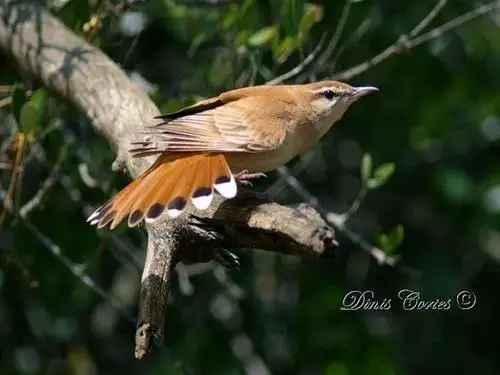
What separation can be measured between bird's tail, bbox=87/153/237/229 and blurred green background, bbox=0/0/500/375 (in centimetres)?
68

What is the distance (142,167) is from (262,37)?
744 millimetres

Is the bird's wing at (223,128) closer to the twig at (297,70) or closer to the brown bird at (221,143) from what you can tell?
the brown bird at (221,143)

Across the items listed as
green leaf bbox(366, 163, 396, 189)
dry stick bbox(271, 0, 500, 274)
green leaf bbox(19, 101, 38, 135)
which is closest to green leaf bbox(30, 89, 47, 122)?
green leaf bbox(19, 101, 38, 135)

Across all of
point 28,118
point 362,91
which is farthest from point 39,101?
point 362,91

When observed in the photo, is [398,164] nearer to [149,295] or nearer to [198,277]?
[198,277]

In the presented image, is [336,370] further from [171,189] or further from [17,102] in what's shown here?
[17,102]

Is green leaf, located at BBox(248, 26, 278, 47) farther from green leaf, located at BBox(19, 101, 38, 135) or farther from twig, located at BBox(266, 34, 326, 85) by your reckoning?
green leaf, located at BBox(19, 101, 38, 135)

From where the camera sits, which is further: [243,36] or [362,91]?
[243,36]

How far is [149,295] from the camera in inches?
105

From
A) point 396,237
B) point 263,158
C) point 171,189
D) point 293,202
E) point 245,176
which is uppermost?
point 171,189

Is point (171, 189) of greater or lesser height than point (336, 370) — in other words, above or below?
above

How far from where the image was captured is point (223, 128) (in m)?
3.34

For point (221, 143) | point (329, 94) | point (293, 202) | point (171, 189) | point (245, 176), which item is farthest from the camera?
point (293, 202)

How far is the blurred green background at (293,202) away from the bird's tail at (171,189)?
2.22 ft
